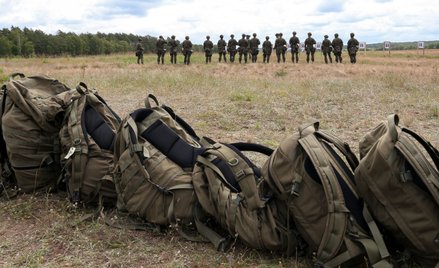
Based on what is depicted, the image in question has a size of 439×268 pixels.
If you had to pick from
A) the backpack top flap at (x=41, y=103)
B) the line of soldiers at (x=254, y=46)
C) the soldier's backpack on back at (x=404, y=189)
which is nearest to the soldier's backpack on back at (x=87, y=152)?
the backpack top flap at (x=41, y=103)

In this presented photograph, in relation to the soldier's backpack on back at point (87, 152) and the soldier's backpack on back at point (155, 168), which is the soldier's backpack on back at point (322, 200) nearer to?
the soldier's backpack on back at point (155, 168)

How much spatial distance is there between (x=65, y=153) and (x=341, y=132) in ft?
13.5

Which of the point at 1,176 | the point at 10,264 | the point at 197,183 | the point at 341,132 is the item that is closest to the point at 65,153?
the point at 1,176

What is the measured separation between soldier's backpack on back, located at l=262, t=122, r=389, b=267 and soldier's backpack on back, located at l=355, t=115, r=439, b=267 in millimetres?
113

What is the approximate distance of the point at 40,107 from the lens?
3.58 m

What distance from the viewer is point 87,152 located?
11.1 ft

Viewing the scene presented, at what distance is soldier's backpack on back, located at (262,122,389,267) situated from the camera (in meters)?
2.31

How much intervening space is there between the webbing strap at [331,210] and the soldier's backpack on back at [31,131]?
7.17 ft

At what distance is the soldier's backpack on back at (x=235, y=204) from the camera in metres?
2.61

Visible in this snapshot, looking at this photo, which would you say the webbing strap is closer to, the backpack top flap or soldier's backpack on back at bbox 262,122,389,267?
soldier's backpack on back at bbox 262,122,389,267

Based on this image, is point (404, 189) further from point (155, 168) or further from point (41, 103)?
point (41, 103)

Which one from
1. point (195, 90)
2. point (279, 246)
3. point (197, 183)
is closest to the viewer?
point (279, 246)

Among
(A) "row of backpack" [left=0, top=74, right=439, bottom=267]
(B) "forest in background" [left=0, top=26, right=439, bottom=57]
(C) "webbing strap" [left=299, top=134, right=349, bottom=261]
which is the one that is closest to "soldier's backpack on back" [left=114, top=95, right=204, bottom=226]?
(A) "row of backpack" [left=0, top=74, right=439, bottom=267]

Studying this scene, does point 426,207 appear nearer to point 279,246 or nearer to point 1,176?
point 279,246
